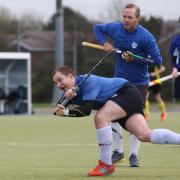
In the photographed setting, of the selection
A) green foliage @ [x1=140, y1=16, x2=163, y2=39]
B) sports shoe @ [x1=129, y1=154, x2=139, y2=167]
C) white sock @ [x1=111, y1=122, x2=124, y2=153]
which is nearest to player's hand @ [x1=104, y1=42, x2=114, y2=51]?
white sock @ [x1=111, y1=122, x2=124, y2=153]

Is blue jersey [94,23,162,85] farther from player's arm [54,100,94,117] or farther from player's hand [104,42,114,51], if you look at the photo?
player's arm [54,100,94,117]

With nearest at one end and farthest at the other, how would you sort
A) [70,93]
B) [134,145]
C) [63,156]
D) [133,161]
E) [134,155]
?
[70,93]
[133,161]
[134,155]
[134,145]
[63,156]

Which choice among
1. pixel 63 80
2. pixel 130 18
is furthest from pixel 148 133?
pixel 130 18

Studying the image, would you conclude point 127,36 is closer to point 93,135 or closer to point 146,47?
point 146,47

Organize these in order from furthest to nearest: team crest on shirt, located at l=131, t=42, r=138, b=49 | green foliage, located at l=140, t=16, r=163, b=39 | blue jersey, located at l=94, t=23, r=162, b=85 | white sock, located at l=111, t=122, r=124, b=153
→ green foliage, located at l=140, t=16, r=163, b=39 < white sock, located at l=111, t=122, r=124, b=153 < team crest on shirt, located at l=131, t=42, r=138, b=49 < blue jersey, located at l=94, t=23, r=162, b=85

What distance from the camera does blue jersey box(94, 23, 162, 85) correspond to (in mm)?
9922

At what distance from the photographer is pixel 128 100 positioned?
8898 millimetres

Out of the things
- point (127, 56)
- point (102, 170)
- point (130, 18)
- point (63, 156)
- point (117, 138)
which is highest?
point (130, 18)

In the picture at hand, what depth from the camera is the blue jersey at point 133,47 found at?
9.92 m

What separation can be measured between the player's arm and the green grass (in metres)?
0.68

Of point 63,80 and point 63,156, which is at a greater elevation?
point 63,80

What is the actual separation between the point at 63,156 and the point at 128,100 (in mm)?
2866

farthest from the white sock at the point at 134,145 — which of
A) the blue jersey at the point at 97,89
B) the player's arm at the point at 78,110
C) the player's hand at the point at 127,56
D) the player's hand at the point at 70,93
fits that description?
the player's hand at the point at 70,93

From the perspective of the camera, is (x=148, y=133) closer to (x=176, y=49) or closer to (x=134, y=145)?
(x=134, y=145)
